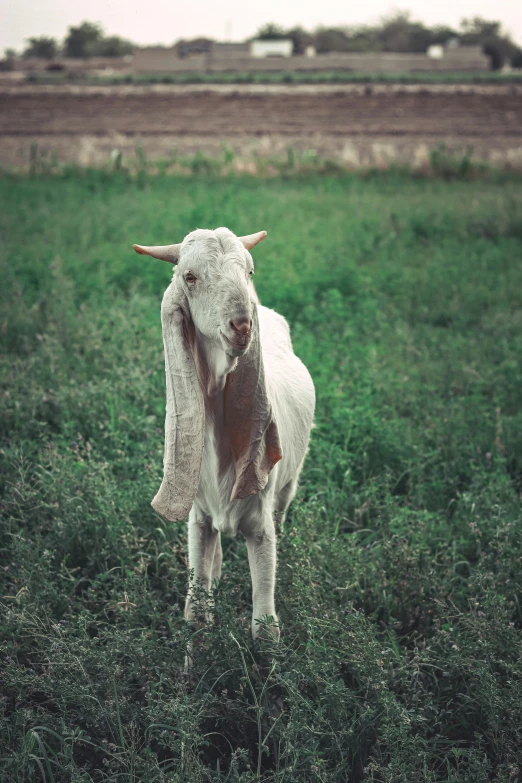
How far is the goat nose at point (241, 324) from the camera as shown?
210 cm

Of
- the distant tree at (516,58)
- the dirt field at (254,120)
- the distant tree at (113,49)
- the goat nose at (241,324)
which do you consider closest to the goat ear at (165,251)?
the goat nose at (241,324)

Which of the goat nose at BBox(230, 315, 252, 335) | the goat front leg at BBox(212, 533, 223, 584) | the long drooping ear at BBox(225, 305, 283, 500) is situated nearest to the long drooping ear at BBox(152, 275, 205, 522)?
→ the long drooping ear at BBox(225, 305, 283, 500)

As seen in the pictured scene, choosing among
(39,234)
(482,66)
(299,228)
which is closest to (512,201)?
(299,228)

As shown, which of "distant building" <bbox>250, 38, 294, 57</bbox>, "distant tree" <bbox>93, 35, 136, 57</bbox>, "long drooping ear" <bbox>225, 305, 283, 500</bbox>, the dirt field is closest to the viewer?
"long drooping ear" <bbox>225, 305, 283, 500</bbox>

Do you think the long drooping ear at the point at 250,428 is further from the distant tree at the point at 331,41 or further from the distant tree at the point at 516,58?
the distant tree at the point at 331,41

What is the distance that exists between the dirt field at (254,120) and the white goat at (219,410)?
17.0 metres

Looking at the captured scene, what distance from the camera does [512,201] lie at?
1084 centimetres

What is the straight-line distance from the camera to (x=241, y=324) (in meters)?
2.10

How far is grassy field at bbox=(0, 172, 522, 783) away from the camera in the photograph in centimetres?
250

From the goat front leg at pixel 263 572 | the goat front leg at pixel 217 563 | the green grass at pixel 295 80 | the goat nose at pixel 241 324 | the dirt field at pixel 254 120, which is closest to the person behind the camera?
the goat nose at pixel 241 324

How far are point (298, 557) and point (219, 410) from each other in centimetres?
96

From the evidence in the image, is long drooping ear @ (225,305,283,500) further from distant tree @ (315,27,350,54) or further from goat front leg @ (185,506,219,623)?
distant tree @ (315,27,350,54)

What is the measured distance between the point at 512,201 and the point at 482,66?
171 feet

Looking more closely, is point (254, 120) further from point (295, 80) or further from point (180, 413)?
point (180, 413)
